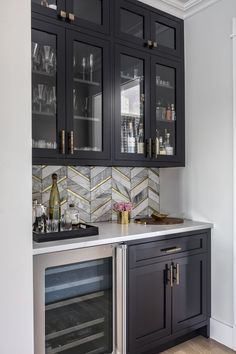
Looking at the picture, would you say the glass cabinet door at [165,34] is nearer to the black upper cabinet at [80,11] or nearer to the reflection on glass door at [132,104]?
the reflection on glass door at [132,104]

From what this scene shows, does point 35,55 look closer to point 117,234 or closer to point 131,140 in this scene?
point 131,140

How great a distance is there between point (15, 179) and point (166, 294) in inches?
53.8

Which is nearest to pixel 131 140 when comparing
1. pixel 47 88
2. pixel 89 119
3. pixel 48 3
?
pixel 89 119

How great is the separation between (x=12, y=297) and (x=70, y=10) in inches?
70.1

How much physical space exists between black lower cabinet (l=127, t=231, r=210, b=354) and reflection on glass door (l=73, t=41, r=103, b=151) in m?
0.79

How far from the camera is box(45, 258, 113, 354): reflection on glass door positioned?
175cm

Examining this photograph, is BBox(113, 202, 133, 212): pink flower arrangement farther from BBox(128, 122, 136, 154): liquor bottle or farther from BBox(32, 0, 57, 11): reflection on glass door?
BBox(32, 0, 57, 11): reflection on glass door

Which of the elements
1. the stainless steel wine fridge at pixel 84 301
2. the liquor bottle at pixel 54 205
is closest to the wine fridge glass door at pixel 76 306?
the stainless steel wine fridge at pixel 84 301

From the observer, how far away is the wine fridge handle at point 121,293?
190 centimetres

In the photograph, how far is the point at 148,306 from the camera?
6.71ft

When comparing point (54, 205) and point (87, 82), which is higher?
point (87, 82)

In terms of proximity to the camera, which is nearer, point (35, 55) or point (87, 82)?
point (35, 55)

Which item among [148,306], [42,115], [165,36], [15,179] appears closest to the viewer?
[15,179]

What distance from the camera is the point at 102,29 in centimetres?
214
